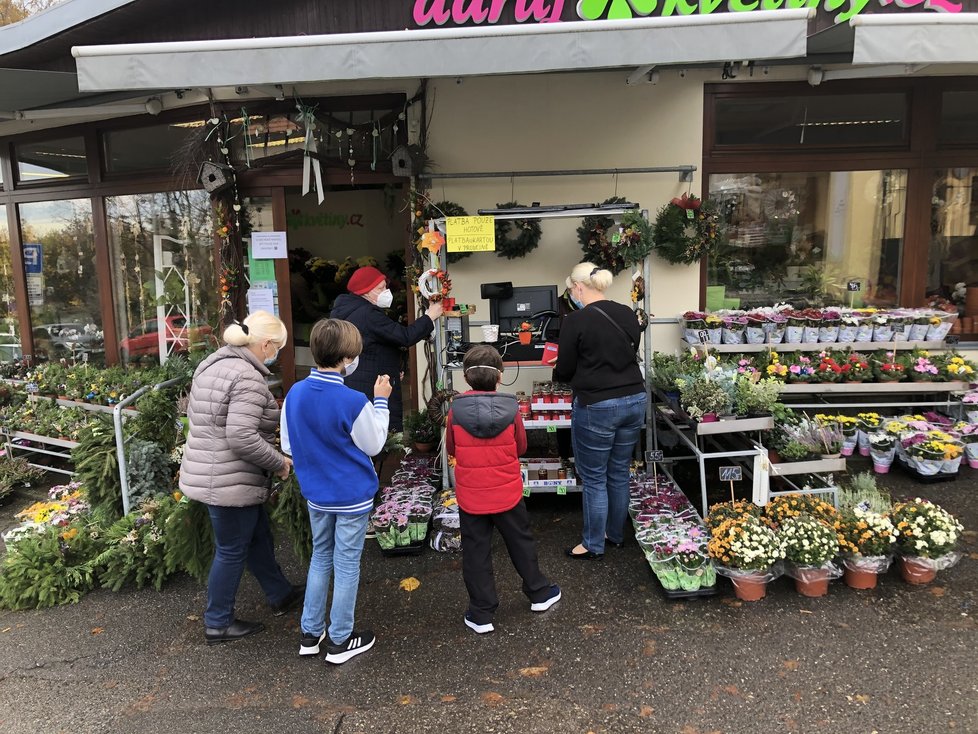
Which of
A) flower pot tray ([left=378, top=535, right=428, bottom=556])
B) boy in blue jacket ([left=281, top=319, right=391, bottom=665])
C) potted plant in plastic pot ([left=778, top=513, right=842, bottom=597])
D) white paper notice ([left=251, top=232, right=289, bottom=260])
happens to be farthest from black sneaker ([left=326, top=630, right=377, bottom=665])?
white paper notice ([left=251, top=232, right=289, bottom=260])

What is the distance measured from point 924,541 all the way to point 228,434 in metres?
3.58

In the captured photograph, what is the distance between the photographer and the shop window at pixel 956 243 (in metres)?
5.93

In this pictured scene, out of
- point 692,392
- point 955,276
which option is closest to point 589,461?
point 692,392

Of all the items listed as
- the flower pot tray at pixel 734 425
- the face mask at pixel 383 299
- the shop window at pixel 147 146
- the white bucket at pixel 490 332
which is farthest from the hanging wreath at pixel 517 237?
the shop window at pixel 147 146

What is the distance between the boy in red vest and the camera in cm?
329

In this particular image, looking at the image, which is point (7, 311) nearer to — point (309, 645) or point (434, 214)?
point (434, 214)

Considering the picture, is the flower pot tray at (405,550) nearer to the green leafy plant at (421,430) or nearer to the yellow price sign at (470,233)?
the green leafy plant at (421,430)

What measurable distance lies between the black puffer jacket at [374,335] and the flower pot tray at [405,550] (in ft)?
3.51

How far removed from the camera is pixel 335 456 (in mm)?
3018

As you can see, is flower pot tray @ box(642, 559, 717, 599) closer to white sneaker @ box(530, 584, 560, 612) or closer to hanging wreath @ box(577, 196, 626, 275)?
white sneaker @ box(530, 584, 560, 612)

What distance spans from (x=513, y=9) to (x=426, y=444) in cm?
360

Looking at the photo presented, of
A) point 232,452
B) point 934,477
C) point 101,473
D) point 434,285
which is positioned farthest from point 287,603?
point 934,477

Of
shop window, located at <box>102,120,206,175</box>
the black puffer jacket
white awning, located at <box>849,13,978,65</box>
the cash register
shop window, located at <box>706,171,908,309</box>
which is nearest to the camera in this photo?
white awning, located at <box>849,13,978,65</box>

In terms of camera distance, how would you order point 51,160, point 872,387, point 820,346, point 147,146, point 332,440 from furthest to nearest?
1. point 51,160
2. point 147,146
3. point 820,346
4. point 872,387
5. point 332,440
